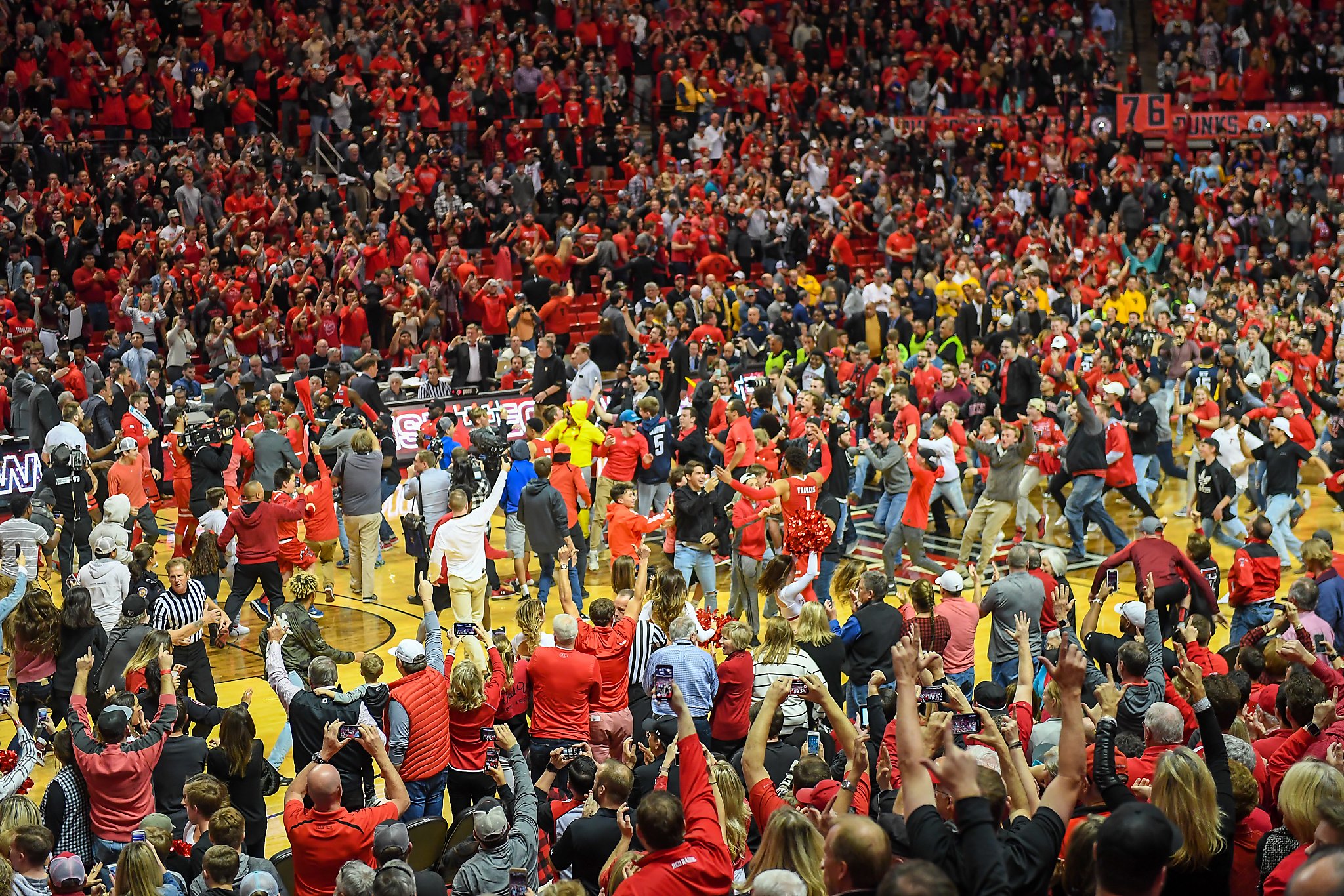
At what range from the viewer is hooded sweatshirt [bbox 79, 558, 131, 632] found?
10.9 m

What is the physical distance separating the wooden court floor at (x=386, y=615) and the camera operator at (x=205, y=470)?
3.16ft

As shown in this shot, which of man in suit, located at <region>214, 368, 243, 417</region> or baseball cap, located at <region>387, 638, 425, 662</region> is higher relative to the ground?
baseball cap, located at <region>387, 638, 425, 662</region>

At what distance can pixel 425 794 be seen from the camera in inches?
329

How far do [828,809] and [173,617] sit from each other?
19.7ft

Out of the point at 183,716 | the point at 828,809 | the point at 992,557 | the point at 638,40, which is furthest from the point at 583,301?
the point at 828,809

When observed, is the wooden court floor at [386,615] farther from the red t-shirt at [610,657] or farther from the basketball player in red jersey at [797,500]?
the basketball player in red jersey at [797,500]

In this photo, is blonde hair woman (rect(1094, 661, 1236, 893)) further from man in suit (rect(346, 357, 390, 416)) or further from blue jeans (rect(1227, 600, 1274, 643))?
man in suit (rect(346, 357, 390, 416))

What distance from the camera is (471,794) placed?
8516mm

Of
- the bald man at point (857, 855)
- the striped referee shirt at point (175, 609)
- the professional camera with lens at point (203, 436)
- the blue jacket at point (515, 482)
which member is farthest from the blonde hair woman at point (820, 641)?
the professional camera with lens at point (203, 436)

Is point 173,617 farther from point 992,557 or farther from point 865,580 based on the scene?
point 992,557

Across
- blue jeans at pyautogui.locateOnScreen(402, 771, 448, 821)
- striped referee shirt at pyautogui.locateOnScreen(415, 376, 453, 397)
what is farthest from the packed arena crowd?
striped referee shirt at pyautogui.locateOnScreen(415, 376, 453, 397)

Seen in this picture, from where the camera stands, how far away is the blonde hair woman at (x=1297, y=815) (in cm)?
541

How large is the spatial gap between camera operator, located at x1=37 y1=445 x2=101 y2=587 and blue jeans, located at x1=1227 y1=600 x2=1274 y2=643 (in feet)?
33.7

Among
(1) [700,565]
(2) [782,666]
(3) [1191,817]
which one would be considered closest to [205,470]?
(1) [700,565]
